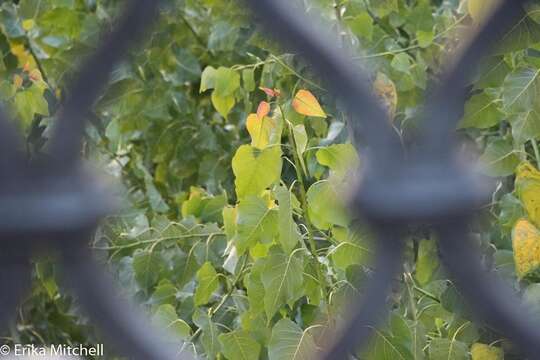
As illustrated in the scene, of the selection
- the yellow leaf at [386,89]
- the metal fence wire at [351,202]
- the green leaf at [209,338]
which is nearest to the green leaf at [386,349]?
the green leaf at [209,338]

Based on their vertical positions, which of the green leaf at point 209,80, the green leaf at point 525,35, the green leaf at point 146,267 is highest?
the green leaf at point 525,35

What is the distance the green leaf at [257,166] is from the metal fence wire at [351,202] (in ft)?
1.77

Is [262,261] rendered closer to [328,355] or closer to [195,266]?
[195,266]

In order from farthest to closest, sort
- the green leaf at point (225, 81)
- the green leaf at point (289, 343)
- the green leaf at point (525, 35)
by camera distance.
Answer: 1. the green leaf at point (225, 81)
2. the green leaf at point (289, 343)
3. the green leaf at point (525, 35)

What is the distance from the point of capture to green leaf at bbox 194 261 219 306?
1.09m

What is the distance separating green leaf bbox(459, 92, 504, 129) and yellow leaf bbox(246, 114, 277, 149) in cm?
25

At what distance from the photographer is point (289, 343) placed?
91cm

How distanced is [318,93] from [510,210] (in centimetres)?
25

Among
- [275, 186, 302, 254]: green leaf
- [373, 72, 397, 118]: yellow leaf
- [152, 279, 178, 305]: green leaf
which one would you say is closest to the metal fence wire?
[275, 186, 302, 254]: green leaf

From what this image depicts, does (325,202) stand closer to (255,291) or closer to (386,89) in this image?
(255,291)

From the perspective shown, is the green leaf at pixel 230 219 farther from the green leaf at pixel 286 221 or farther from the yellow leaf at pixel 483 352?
the yellow leaf at pixel 483 352

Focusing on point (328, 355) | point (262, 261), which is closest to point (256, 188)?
point (262, 261)

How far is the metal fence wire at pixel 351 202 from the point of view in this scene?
1.12ft

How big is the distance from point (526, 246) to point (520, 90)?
147 mm
